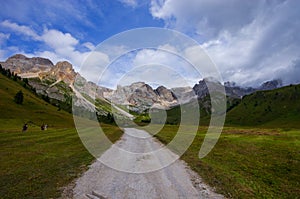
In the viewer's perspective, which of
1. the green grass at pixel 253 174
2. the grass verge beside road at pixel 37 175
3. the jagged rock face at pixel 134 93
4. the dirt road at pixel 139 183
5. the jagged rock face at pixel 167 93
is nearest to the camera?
the dirt road at pixel 139 183

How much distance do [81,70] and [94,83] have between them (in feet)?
11.8

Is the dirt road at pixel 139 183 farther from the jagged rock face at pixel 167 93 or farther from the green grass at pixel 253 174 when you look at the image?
the jagged rock face at pixel 167 93

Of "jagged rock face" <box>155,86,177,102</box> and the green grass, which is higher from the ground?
"jagged rock face" <box>155,86,177,102</box>

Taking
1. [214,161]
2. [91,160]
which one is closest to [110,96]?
[91,160]

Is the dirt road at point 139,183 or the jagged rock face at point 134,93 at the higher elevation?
the jagged rock face at point 134,93

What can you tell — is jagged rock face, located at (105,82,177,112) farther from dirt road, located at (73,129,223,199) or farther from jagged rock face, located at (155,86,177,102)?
dirt road, located at (73,129,223,199)

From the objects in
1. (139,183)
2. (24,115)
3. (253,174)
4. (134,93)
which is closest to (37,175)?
(139,183)

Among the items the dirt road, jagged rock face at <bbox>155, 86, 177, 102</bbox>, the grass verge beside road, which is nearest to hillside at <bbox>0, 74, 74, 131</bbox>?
jagged rock face at <bbox>155, 86, 177, 102</bbox>

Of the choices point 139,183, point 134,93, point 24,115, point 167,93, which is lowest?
point 24,115

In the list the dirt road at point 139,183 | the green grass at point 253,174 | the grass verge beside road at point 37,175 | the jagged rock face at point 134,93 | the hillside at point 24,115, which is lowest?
the hillside at point 24,115

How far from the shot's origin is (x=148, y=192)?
12562 mm

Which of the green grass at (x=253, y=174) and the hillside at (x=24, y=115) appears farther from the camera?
the hillside at (x=24, y=115)

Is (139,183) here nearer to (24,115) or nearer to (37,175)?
(37,175)

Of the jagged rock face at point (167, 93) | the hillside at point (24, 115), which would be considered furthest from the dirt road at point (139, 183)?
the hillside at point (24, 115)
